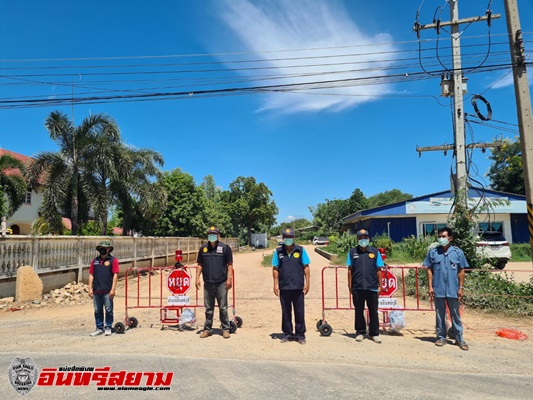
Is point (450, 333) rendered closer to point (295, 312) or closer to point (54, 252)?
point (295, 312)

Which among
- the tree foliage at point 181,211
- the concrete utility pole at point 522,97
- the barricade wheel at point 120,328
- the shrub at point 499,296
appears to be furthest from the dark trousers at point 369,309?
the tree foliage at point 181,211

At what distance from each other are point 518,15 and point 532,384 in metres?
8.31

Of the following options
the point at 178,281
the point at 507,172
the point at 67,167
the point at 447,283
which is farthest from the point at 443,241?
the point at 507,172

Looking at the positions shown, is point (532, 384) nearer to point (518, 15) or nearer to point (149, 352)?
point (149, 352)

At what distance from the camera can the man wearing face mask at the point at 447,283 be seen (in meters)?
6.33

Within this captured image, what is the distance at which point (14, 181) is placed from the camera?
22.3 metres

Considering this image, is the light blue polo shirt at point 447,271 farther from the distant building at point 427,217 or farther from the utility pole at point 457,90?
the distant building at point 427,217

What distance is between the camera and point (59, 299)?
438 inches

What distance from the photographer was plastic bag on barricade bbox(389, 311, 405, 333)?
7152mm

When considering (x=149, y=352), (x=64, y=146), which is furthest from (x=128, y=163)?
(x=149, y=352)

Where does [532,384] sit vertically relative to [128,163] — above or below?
below

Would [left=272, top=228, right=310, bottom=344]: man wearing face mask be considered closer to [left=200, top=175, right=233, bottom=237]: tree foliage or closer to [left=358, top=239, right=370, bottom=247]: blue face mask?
[left=358, top=239, right=370, bottom=247]: blue face mask

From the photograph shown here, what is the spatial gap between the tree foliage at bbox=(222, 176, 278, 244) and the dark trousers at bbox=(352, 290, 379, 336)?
52546 millimetres

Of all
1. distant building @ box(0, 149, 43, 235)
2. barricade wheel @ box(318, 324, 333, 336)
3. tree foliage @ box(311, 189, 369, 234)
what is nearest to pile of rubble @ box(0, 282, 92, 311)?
barricade wheel @ box(318, 324, 333, 336)
